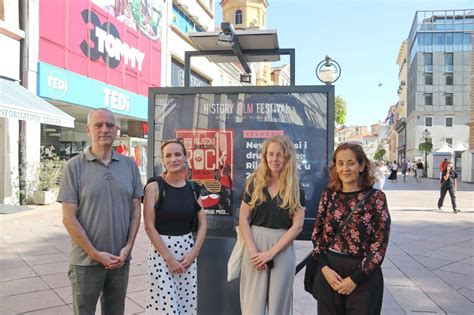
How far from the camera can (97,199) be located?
8.86ft

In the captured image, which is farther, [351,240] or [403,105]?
[403,105]

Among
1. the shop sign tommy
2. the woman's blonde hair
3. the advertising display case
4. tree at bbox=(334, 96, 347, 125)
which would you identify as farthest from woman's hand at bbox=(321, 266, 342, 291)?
tree at bbox=(334, 96, 347, 125)

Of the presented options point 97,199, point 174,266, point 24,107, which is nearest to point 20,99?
point 24,107

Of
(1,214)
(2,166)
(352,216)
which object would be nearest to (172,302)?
(352,216)

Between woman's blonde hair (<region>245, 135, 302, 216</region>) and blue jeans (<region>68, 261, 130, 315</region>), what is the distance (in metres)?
1.04

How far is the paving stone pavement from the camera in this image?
4391 mm

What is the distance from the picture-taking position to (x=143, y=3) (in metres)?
21.0

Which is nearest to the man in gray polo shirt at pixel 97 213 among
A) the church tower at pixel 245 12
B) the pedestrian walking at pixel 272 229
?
the pedestrian walking at pixel 272 229

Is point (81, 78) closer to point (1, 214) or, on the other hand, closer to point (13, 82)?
point (13, 82)

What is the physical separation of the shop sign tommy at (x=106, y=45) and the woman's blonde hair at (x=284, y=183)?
14559mm

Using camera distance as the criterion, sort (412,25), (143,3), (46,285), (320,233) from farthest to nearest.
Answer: (412,25) → (143,3) → (46,285) → (320,233)

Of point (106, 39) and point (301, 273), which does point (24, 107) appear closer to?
point (301, 273)

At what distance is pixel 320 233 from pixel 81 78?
576 inches

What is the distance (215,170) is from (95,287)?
1419mm
